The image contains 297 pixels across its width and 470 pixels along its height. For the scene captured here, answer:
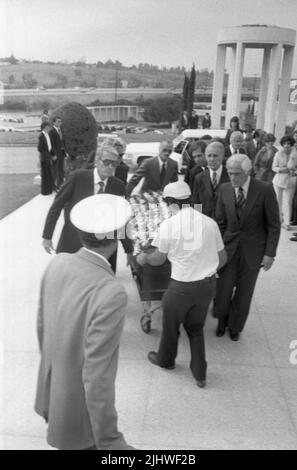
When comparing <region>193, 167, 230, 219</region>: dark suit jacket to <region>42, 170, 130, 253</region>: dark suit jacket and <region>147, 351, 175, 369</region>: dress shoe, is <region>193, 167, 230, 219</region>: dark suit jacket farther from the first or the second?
<region>147, 351, 175, 369</region>: dress shoe

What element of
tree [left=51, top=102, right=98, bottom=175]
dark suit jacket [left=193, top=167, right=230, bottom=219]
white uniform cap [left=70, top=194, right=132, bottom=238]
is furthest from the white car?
white uniform cap [left=70, top=194, right=132, bottom=238]

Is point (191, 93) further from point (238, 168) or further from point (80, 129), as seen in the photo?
point (238, 168)

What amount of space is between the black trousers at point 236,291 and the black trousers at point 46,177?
20.7ft

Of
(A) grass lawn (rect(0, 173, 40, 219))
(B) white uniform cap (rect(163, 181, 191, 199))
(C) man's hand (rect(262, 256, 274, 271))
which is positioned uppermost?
(B) white uniform cap (rect(163, 181, 191, 199))

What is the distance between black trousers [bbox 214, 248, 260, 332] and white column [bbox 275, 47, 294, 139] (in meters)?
14.8

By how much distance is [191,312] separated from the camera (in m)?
3.31

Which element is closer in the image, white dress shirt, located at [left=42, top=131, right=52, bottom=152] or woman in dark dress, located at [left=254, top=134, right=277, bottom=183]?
woman in dark dress, located at [left=254, top=134, right=277, bottom=183]

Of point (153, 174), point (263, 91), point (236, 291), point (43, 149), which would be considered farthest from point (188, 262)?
point (263, 91)

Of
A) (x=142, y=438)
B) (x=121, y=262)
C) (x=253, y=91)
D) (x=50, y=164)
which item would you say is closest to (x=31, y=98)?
(x=50, y=164)

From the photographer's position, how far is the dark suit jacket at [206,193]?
15.3ft

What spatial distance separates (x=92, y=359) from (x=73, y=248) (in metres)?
2.47

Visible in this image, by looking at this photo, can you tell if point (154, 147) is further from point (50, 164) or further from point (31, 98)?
point (31, 98)

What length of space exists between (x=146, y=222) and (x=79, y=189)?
0.61 meters

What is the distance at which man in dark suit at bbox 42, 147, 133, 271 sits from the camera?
157 inches
